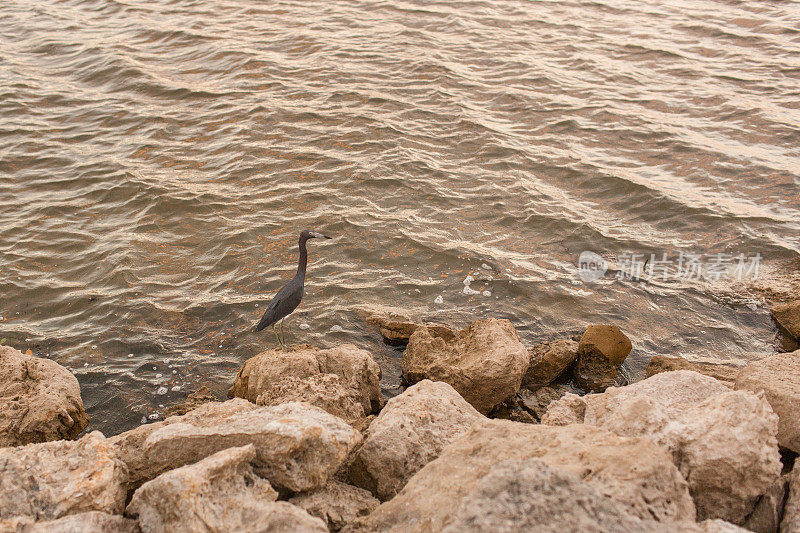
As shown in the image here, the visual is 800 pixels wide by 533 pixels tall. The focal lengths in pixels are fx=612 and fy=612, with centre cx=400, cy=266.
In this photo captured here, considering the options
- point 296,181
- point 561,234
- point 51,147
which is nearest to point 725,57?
point 561,234

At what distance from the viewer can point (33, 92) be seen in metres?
12.5

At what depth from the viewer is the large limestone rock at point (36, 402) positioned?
4859 mm

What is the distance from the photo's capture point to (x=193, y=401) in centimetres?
578

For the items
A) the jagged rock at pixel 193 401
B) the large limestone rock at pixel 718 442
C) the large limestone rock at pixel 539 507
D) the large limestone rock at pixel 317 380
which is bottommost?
the jagged rock at pixel 193 401

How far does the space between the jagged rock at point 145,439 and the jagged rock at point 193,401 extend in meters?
1.12

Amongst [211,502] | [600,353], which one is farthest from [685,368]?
[211,502]

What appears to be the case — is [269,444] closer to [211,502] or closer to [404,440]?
[211,502]

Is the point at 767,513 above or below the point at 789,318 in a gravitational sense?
above

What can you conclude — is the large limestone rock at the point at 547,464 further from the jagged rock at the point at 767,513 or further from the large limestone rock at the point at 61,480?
the large limestone rock at the point at 61,480

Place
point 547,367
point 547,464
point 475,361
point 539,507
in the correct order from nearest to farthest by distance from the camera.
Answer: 1. point 539,507
2. point 547,464
3. point 475,361
4. point 547,367

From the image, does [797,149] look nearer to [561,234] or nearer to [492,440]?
[561,234]

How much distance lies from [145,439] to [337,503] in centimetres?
141

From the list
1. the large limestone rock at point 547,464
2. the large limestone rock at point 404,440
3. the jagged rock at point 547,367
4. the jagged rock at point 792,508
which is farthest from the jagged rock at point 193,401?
the jagged rock at point 792,508

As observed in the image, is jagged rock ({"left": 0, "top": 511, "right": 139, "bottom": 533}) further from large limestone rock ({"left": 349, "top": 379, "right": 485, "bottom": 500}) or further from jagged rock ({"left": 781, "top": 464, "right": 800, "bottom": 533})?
jagged rock ({"left": 781, "top": 464, "right": 800, "bottom": 533})
